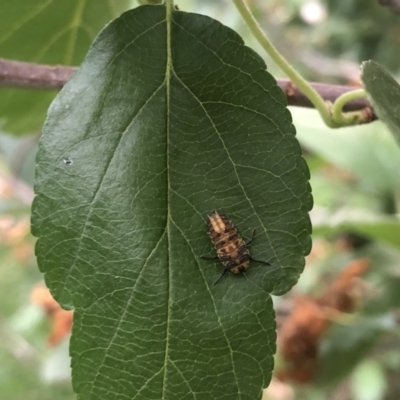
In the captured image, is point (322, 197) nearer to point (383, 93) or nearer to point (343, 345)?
point (343, 345)

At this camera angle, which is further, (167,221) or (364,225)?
(364,225)

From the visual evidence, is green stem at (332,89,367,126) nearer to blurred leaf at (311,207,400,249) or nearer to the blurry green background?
the blurry green background

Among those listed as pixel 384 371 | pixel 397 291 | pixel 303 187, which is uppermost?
pixel 303 187

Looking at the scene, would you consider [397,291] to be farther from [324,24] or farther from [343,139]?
[324,24]

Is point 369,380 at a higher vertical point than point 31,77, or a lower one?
lower

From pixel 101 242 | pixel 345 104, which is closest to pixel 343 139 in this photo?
pixel 345 104

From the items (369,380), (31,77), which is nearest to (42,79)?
(31,77)
